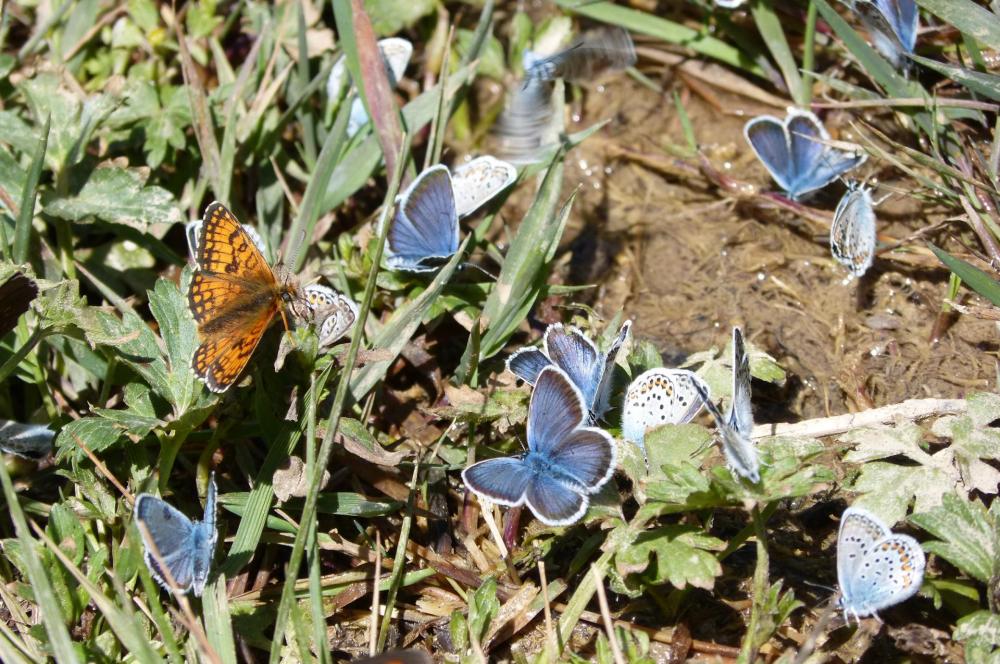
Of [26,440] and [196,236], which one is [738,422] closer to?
[196,236]

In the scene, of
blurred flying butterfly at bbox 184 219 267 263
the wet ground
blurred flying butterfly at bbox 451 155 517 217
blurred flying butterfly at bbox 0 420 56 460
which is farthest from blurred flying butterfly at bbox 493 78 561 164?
blurred flying butterfly at bbox 0 420 56 460

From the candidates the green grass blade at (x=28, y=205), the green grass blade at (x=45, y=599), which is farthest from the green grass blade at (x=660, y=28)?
the green grass blade at (x=45, y=599)

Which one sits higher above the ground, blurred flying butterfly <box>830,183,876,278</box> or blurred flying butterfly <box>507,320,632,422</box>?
blurred flying butterfly <box>507,320,632,422</box>

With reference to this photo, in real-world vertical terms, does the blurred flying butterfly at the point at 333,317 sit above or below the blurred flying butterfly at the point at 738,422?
above

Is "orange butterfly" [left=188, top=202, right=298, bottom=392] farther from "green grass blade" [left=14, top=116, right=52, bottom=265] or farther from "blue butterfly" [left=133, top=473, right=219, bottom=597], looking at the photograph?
"green grass blade" [left=14, top=116, right=52, bottom=265]

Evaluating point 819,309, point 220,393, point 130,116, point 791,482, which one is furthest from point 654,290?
point 130,116

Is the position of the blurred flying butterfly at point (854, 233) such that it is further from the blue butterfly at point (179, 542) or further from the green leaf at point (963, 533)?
the blue butterfly at point (179, 542)

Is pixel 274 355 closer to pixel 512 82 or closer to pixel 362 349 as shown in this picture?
pixel 362 349
